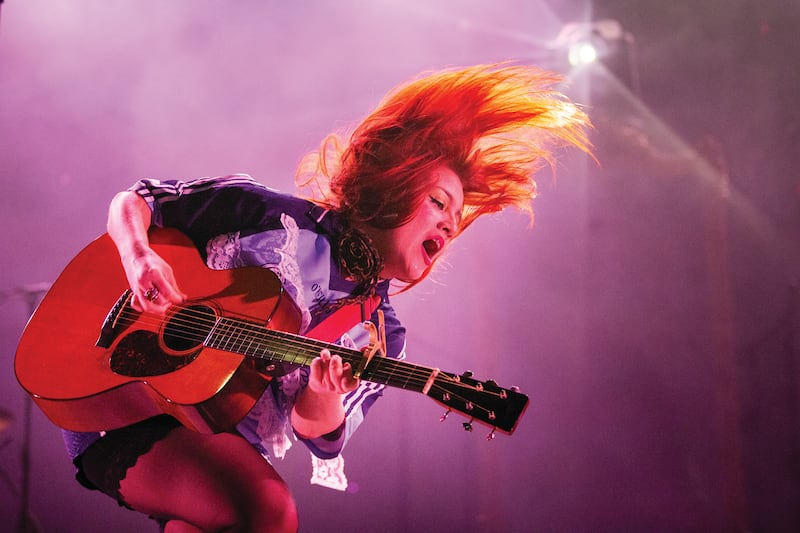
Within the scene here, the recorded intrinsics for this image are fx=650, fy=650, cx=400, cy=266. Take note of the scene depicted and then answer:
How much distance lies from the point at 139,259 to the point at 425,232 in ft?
3.39

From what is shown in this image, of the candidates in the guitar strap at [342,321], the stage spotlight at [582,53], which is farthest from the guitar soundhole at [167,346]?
the stage spotlight at [582,53]

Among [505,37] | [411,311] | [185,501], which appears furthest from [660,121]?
[185,501]

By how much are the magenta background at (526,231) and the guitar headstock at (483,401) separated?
4.92ft

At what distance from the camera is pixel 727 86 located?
13.1ft

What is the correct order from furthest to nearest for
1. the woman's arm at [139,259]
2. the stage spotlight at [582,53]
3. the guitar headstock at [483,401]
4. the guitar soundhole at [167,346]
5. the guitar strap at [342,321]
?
Answer: the stage spotlight at [582,53], the guitar strap at [342,321], the woman's arm at [139,259], the guitar soundhole at [167,346], the guitar headstock at [483,401]

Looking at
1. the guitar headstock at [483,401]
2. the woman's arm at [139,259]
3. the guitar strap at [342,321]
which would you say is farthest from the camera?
the guitar strap at [342,321]

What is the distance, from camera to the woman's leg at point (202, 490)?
1.79 meters

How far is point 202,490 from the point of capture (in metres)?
1.80

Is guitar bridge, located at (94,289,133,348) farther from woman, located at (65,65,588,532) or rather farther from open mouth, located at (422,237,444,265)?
open mouth, located at (422,237,444,265)

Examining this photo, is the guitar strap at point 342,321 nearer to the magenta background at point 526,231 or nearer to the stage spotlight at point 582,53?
the magenta background at point 526,231

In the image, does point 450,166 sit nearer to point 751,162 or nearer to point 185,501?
point 185,501

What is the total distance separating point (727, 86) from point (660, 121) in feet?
1.58

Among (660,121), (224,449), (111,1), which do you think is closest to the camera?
(224,449)

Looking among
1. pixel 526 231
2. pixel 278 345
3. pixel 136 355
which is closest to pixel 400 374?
pixel 278 345
